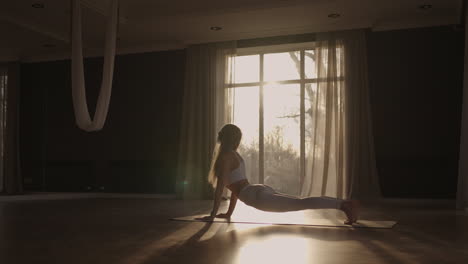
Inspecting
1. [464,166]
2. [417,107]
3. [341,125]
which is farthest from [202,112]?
[464,166]

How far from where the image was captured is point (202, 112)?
25.8ft

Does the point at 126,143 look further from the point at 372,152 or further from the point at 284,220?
the point at 284,220

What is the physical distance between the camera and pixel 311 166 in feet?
23.7

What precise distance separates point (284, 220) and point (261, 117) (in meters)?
3.86

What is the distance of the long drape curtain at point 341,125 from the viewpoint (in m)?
6.91

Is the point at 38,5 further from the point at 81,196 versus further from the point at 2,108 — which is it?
the point at 2,108

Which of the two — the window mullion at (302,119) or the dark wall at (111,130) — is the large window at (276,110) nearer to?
the window mullion at (302,119)

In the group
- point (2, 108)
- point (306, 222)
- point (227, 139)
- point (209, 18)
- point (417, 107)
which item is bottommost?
A: point (306, 222)

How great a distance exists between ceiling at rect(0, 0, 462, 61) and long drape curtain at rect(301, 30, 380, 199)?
1.42ft

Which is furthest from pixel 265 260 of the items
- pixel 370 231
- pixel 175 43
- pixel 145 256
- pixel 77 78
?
pixel 175 43

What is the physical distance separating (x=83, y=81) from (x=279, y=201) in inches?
91.0

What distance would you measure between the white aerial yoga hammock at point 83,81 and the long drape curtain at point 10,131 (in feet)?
16.9

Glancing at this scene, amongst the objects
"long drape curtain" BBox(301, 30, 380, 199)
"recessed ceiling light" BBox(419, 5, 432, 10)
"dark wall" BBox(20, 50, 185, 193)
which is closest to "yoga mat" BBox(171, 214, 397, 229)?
"long drape curtain" BBox(301, 30, 380, 199)

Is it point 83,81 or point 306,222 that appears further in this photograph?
point 83,81
